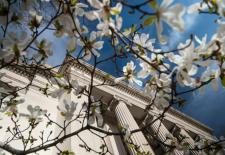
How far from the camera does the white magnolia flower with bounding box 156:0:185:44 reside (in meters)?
0.85

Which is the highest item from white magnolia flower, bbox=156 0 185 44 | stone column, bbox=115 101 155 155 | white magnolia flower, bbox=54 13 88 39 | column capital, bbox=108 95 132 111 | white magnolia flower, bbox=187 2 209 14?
column capital, bbox=108 95 132 111

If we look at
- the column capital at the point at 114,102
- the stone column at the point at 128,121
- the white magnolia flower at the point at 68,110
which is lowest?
the white magnolia flower at the point at 68,110

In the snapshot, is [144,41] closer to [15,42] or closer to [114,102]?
[15,42]

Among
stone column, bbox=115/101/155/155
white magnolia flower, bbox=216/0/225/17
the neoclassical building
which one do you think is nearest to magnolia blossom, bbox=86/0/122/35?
white magnolia flower, bbox=216/0/225/17

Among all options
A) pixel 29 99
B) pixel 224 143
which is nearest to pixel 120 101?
pixel 29 99

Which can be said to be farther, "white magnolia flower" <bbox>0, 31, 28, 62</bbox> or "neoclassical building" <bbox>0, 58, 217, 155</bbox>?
"neoclassical building" <bbox>0, 58, 217, 155</bbox>

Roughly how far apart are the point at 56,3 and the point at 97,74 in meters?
9.84

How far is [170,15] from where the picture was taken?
2.83ft

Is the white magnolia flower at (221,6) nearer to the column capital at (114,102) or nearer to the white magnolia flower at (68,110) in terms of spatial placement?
the white magnolia flower at (68,110)

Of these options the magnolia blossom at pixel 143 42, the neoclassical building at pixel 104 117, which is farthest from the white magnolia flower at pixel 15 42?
the neoclassical building at pixel 104 117

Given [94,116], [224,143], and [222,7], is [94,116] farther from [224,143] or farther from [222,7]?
[224,143]

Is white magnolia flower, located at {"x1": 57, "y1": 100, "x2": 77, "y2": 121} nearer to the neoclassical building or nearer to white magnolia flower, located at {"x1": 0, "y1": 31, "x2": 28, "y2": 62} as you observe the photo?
white magnolia flower, located at {"x1": 0, "y1": 31, "x2": 28, "y2": 62}

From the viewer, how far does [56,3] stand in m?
1.69

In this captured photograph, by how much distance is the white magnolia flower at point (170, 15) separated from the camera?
33.4 inches
